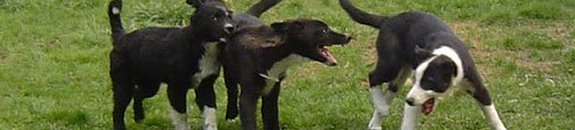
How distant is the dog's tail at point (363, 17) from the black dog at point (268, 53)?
0.76 m

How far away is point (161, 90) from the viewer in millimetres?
9305

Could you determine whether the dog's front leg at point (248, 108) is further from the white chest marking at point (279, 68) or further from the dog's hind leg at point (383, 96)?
the dog's hind leg at point (383, 96)

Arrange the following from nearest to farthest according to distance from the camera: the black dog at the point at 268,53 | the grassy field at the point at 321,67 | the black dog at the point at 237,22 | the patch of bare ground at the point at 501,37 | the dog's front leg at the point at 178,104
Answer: the black dog at the point at 268,53 < the black dog at the point at 237,22 < the dog's front leg at the point at 178,104 < the grassy field at the point at 321,67 < the patch of bare ground at the point at 501,37

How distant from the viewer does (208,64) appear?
7.70 m

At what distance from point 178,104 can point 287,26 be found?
103 cm

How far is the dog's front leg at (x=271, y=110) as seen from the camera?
789 centimetres

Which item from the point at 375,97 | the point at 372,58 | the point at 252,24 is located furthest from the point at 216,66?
the point at 372,58

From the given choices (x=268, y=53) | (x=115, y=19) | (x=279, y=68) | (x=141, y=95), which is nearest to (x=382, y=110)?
(x=279, y=68)

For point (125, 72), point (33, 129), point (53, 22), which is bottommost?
point (53, 22)

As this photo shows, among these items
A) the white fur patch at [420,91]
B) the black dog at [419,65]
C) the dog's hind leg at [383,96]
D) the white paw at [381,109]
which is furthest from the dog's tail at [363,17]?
the white fur patch at [420,91]

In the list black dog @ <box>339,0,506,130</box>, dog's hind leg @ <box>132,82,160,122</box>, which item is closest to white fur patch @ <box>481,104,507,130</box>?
black dog @ <box>339,0,506,130</box>

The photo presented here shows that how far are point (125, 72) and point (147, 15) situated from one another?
157 inches

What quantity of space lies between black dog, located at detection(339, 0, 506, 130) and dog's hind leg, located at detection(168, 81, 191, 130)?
1.13 metres

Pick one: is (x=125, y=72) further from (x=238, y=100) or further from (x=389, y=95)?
(x=389, y=95)
